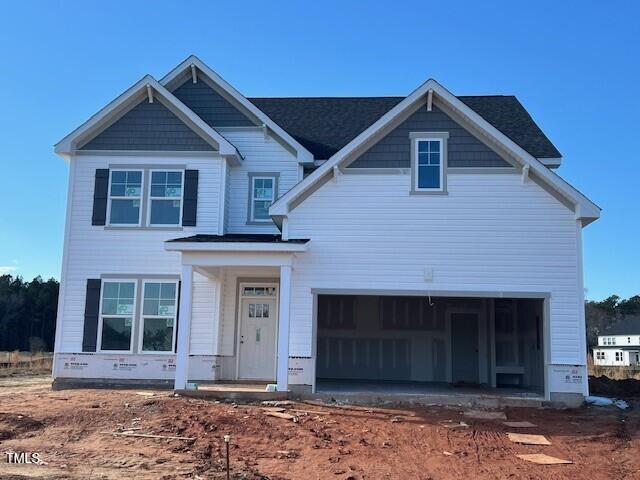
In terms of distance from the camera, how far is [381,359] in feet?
61.5

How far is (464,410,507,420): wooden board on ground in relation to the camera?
1248 cm

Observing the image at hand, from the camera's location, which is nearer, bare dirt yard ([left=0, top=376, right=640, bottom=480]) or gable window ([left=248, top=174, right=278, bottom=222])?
bare dirt yard ([left=0, top=376, right=640, bottom=480])

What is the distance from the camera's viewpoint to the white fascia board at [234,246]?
45.9 ft

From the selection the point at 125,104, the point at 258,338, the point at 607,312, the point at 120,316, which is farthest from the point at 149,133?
the point at 607,312

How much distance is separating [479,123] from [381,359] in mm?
7802

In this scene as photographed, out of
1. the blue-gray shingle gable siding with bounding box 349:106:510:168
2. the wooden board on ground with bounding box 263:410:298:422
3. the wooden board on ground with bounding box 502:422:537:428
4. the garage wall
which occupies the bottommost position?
the wooden board on ground with bounding box 502:422:537:428

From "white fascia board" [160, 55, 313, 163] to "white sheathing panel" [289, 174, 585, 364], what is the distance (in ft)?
7.99

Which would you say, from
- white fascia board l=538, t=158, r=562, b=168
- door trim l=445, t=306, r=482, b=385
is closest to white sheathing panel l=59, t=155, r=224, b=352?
door trim l=445, t=306, r=482, b=385

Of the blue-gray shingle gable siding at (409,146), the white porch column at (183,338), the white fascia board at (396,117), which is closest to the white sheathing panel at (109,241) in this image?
the white porch column at (183,338)

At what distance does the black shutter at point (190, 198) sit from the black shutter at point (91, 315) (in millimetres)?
2797

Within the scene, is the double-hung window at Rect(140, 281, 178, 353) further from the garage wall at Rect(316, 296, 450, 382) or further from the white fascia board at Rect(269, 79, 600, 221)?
the garage wall at Rect(316, 296, 450, 382)

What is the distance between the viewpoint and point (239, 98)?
17531mm

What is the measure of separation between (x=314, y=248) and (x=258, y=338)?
3.29 meters

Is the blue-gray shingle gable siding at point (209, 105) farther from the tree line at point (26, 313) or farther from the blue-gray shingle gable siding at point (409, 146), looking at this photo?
the tree line at point (26, 313)
